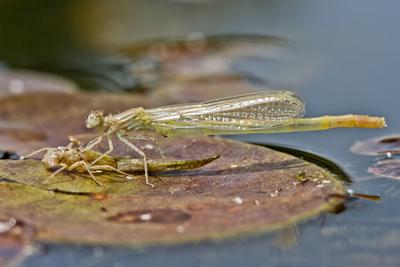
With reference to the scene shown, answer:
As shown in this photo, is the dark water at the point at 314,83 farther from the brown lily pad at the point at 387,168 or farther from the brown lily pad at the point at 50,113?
the brown lily pad at the point at 50,113

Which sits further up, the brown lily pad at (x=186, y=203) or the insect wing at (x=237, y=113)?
the insect wing at (x=237, y=113)

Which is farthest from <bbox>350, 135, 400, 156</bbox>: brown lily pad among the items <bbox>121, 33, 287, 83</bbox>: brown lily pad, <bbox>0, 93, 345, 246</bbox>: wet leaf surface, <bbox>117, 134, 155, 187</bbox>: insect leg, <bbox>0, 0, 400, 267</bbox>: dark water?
<bbox>121, 33, 287, 83</bbox>: brown lily pad

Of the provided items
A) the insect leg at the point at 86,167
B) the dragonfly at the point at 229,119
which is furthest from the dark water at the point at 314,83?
the insect leg at the point at 86,167

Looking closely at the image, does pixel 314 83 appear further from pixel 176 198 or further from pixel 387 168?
pixel 176 198

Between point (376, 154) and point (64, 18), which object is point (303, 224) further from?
point (64, 18)

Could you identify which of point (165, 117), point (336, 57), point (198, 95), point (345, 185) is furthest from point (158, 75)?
point (345, 185)

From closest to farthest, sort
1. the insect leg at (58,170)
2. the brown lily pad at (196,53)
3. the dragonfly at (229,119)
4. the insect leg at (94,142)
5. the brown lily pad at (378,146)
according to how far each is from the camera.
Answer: the insect leg at (58,170), the insect leg at (94,142), the dragonfly at (229,119), the brown lily pad at (378,146), the brown lily pad at (196,53)
